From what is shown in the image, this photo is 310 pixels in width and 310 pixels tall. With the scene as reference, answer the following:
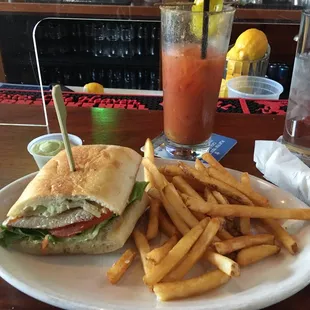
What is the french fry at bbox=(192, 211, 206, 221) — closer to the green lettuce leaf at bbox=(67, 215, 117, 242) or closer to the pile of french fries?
the pile of french fries

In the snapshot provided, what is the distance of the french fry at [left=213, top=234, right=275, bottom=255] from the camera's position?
3.42 ft

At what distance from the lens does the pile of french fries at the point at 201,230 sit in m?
0.98

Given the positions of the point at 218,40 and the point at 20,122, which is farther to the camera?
the point at 20,122

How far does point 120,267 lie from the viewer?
1032 millimetres

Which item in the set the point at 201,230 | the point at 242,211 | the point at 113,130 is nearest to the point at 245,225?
the point at 242,211

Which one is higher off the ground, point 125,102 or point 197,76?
point 197,76

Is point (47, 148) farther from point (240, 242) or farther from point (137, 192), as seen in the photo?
point (240, 242)

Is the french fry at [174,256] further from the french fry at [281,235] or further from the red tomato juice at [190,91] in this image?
the red tomato juice at [190,91]

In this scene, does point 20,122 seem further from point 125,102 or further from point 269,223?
point 269,223

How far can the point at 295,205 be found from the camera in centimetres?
128

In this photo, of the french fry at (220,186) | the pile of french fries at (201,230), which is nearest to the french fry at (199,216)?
the pile of french fries at (201,230)

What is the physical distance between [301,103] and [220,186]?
651mm

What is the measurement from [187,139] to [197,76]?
0.27m

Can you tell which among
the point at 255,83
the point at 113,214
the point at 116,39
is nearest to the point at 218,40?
the point at 113,214
